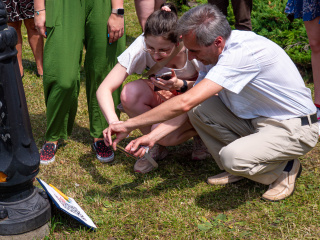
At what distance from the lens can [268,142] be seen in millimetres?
2908

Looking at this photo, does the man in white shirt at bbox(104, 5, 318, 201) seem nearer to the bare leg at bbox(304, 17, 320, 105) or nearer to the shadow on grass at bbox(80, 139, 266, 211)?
the shadow on grass at bbox(80, 139, 266, 211)

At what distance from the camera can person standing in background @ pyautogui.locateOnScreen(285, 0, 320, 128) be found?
397 centimetres

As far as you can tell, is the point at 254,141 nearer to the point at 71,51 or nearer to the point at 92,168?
the point at 92,168

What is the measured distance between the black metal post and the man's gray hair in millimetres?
999

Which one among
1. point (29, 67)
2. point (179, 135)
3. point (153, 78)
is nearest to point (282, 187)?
point (179, 135)

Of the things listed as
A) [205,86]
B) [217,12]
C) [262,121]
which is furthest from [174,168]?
[217,12]

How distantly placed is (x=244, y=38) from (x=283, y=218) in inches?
45.9

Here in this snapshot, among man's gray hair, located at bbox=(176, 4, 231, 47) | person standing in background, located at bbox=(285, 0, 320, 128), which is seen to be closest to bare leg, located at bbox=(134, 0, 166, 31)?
person standing in background, located at bbox=(285, 0, 320, 128)

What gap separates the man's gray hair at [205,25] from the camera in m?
2.62

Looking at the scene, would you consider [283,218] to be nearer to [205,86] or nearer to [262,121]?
[262,121]

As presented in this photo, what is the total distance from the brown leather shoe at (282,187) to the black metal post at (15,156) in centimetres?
149

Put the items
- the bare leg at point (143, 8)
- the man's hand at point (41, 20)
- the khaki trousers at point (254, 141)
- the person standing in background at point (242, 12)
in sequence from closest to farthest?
the khaki trousers at point (254, 141), the man's hand at point (41, 20), the bare leg at point (143, 8), the person standing in background at point (242, 12)

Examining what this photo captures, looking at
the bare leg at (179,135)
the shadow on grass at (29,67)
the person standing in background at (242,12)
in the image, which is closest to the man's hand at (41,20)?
the bare leg at (179,135)

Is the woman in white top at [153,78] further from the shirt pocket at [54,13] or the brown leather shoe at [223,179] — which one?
the shirt pocket at [54,13]
